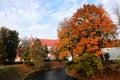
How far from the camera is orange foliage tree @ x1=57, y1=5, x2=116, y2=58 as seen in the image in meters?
38.2

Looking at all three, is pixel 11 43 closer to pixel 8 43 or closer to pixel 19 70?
pixel 8 43

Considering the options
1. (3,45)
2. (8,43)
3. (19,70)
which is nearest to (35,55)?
(8,43)

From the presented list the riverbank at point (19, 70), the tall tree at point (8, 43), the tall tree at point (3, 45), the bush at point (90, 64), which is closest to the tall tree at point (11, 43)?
the tall tree at point (8, 43)

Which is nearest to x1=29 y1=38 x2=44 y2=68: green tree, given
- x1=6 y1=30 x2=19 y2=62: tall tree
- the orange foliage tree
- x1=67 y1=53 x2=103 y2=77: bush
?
x1=6 y1=30 x2=19 y2=62: tall tree

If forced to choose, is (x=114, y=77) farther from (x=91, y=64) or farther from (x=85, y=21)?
(x=85, y=21)

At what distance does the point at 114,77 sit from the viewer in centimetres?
2973

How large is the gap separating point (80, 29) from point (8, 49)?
29442 mm

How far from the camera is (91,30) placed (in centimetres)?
3978

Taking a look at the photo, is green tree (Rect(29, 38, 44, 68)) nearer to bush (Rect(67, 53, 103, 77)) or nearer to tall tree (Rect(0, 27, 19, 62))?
tall tree (Rect(0, 27, 19, 62))

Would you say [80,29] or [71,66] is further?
[71,66]

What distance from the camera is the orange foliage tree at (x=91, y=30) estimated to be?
1506 inches

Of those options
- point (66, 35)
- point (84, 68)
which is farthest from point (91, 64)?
point (66, 35)

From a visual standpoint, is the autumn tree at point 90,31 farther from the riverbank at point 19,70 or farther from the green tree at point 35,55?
the green tree at point 35,55

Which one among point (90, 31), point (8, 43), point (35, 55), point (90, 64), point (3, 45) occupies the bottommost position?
point (90, 64)
